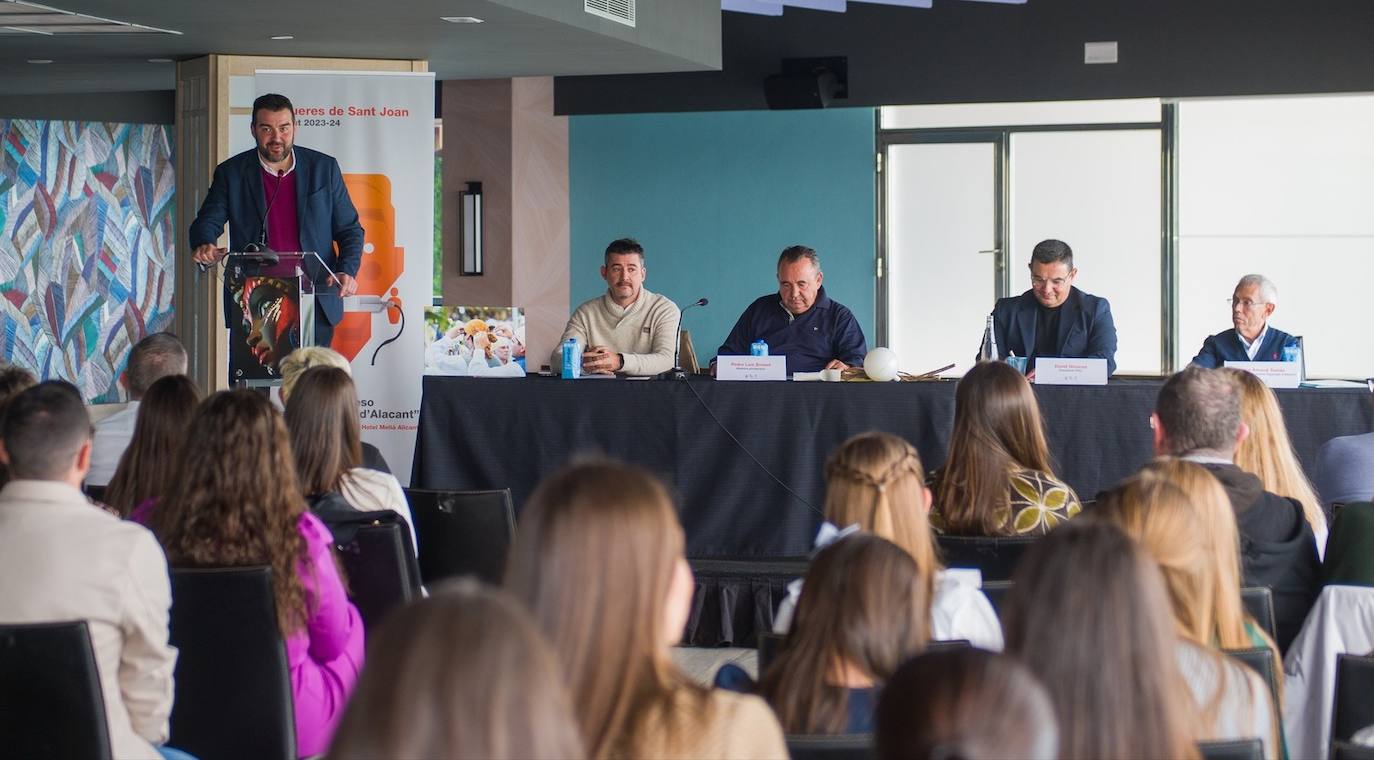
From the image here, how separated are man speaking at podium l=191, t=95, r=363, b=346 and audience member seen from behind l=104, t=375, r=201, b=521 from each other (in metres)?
3.06

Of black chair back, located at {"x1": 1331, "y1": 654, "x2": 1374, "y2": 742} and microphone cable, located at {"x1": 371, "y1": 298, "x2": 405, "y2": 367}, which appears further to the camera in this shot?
microphone cable, located at {"x1": 371, "y1": 298, "x2": 405, "y2": 367}

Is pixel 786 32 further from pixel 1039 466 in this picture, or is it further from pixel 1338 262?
pixel 1039 466

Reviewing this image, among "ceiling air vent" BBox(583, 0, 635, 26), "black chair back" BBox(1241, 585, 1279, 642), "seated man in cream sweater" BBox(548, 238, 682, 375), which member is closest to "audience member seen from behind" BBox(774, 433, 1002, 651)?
"black chair back" BBox(1241, 585, 1279, 642)

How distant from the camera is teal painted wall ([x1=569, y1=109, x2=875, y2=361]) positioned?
955 centimetres

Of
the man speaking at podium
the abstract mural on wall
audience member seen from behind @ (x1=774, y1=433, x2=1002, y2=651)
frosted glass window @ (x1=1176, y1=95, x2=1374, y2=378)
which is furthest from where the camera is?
the abstract mural on wall

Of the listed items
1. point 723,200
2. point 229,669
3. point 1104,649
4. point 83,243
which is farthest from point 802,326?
point 83,243

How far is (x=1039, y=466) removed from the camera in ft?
10.9

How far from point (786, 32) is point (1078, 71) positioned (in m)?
1.89

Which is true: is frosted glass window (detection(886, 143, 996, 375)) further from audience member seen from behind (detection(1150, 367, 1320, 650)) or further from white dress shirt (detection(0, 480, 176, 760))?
white dress shirt (detection(0, 480, 176, 760))

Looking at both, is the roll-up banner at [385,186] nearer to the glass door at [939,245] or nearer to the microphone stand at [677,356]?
the microphone stand at [677,356]

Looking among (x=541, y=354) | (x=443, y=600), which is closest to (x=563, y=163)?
(x=541, y=354)

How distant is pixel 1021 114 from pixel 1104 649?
333 inches

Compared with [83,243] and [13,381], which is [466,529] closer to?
[13,381]

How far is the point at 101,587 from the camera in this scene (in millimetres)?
2084
